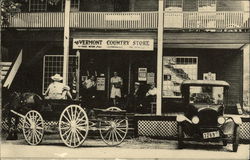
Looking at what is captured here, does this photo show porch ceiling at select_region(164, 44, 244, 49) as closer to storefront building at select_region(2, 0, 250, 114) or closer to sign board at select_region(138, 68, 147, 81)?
storefront building at select_region(2, 0, 250, 114)

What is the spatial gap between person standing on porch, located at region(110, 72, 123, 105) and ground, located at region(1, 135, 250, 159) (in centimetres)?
672

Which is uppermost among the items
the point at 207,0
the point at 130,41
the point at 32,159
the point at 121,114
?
the point at 207,0

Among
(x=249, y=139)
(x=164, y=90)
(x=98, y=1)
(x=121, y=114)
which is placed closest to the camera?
(x=121, y=114)

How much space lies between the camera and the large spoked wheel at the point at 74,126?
434 inches

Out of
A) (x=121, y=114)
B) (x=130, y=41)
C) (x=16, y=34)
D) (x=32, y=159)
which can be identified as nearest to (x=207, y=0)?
(x=130, y=41)

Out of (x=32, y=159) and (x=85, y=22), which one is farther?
(x=85, y=22)

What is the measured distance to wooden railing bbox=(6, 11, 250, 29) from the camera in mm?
17891

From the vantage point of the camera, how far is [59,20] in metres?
18.6

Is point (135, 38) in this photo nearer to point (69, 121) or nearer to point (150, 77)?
point (150, 77)

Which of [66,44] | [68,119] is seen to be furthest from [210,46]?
[68,119]

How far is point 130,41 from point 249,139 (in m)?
5.83

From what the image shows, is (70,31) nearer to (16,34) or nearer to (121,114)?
(16,34)

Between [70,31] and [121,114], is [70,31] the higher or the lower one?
the higher one

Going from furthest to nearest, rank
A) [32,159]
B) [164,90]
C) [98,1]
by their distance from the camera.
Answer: [98,1]
[164,90]
[32,159]
